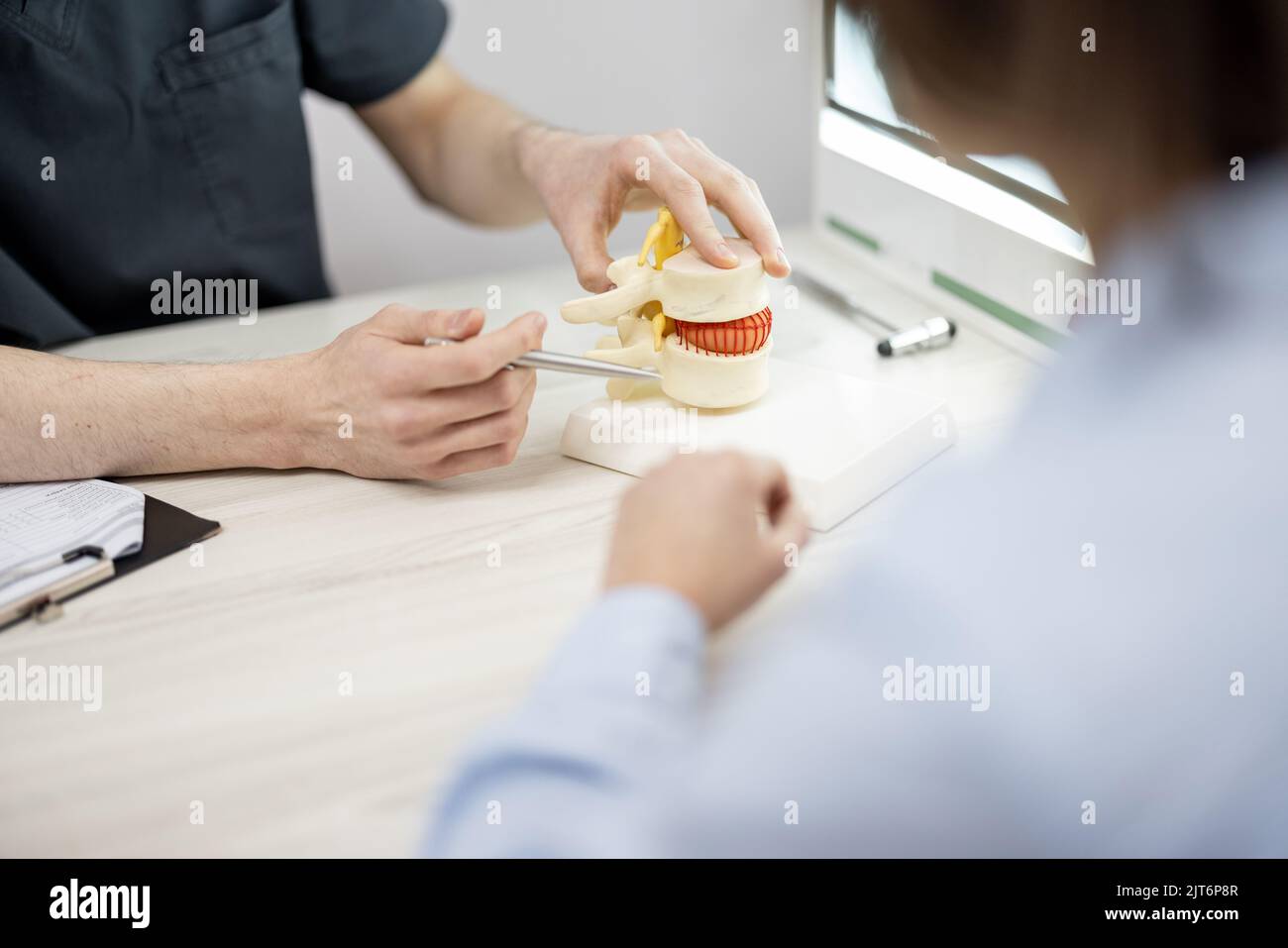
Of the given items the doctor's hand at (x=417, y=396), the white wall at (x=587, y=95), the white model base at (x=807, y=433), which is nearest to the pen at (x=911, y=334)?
the white model base at (x=807, y=433)

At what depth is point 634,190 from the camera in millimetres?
1170

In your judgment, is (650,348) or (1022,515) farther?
(650,348)

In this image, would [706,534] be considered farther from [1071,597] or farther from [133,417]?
[133,417]

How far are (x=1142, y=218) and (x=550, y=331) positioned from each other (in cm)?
79

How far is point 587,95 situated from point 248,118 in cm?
73

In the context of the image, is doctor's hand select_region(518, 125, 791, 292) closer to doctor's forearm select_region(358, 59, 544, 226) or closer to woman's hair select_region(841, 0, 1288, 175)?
doctor's forearm select_region(358, 59, 544, 226)

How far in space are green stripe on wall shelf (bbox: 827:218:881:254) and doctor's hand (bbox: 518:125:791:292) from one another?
271 millimetres

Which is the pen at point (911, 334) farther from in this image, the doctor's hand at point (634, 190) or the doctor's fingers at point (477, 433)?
the doctor's fingers at point (477, 433)

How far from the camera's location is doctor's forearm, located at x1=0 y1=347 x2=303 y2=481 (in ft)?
3.18

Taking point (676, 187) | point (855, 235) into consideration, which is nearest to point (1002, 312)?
point (855, 235)
